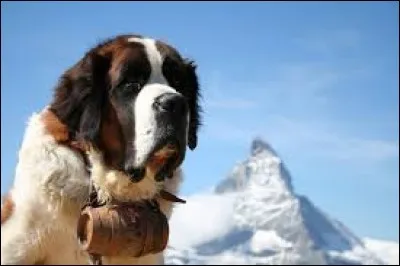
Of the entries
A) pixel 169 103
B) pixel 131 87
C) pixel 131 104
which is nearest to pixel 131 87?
pixel 131 87

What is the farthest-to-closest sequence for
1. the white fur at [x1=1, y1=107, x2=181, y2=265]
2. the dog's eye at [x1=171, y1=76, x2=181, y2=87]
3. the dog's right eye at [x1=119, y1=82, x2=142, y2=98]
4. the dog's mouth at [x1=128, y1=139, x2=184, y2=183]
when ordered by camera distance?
the dog's eye at [x1=171, y1=76, x2=181, y2=87] < the white fur at [x1=1, y1=107, x2=181, y2=265] < the dog's right eye at [x1=119, y1=82, x2=142, y2=98] < the dog's mouth at [x1=128, y1=139, x2=184, y2=183]

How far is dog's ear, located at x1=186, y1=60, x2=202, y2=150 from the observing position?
473cm

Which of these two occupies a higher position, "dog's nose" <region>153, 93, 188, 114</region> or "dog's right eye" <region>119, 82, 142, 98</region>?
"dog's right eye" <region>119, 82, 142, 98</region>

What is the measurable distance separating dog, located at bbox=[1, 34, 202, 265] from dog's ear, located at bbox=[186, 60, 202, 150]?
18 centimetres

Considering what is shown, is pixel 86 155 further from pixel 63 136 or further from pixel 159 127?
pixel 159 127

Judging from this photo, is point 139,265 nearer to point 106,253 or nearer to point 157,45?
point 106,253

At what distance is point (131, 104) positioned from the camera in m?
4.16

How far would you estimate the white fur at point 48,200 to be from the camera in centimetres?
436

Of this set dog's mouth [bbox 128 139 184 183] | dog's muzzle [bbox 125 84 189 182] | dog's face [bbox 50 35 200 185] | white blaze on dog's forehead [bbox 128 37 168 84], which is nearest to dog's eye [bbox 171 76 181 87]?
dog's face [bbox 50 35 200 185]

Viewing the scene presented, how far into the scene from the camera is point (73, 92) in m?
4.43

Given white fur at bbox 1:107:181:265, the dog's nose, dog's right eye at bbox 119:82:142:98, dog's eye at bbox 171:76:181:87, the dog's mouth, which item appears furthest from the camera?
dog's eye at bbox 171:76:181:87

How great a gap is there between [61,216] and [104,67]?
89cm

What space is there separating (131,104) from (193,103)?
2.53 feet

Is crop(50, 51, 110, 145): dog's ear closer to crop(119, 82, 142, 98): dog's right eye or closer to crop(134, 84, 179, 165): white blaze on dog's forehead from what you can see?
crop(119, 82, 142, 98): dog's right eye
